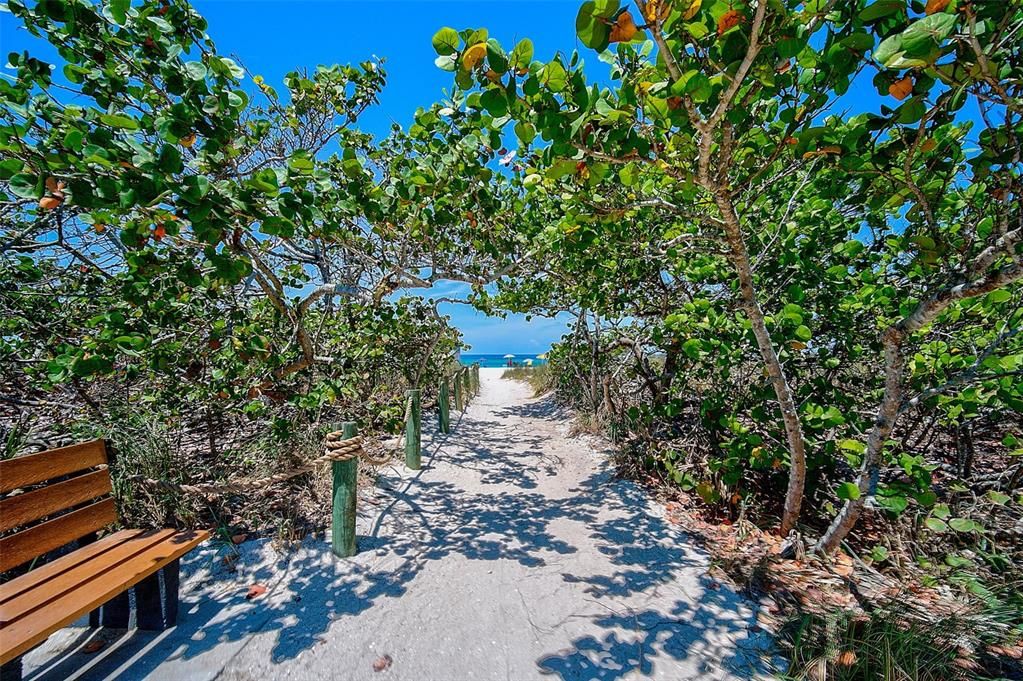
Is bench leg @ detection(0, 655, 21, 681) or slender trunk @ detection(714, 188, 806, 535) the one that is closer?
bench leg @ detection(0, 655, 21, 681)

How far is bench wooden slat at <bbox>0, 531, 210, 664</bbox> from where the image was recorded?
60.4 inches

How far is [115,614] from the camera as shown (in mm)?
2244

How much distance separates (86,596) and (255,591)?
3.23ft

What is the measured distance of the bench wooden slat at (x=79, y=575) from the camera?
172 cm

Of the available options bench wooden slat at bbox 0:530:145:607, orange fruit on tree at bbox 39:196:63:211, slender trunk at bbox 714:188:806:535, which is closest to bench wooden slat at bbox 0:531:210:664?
bench wooden slat at bbox 0:530:145:607

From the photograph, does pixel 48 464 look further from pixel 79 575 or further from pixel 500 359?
pixel 500 359

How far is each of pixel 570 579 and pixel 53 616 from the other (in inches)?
105

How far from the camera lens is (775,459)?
312 centimetres

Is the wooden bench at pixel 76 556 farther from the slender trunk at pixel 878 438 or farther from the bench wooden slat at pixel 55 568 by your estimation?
the slender trunk at pixel 878 438

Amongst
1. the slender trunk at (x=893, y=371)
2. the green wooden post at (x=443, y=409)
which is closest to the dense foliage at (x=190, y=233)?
the green wooden post at (x=443, y=409)

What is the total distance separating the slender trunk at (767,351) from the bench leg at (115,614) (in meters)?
3.96

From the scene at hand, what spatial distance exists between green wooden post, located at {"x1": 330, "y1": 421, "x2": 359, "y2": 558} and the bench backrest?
130 cm

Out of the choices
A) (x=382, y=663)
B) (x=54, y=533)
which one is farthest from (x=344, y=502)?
(x=54, y=533)

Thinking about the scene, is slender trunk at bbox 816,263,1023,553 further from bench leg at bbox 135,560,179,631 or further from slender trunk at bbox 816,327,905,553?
bench leg at bbox 135,560,179,631
